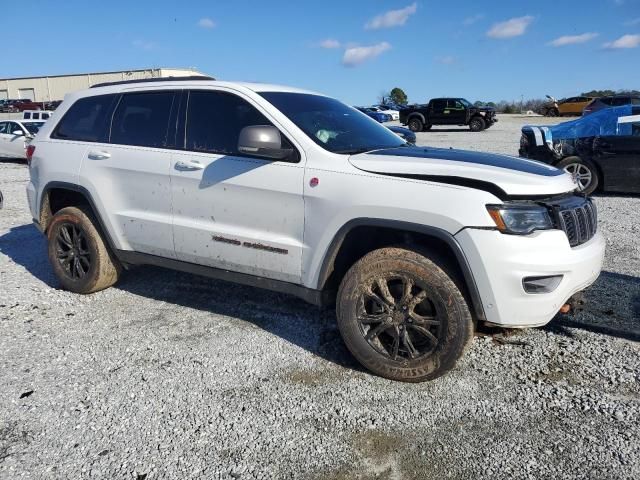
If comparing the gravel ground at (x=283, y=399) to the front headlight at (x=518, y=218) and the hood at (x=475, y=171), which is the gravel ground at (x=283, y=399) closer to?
the front headlight at (x=518, y=218)

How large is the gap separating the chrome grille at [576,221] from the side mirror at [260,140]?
1753 mm

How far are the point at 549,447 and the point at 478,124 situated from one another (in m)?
29.4

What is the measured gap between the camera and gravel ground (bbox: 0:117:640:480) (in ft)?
8.34

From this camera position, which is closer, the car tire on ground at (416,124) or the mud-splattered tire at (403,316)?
the mud-splattered tire at (403,316)

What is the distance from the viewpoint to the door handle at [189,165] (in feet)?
12.6

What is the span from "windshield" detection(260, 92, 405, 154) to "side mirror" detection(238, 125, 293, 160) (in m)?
0.29

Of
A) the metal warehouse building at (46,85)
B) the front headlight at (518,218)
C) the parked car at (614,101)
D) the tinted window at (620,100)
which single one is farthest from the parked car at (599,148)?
the metal warehouse building at (46,85)

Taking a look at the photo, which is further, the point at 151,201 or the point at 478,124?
the point at 478,124

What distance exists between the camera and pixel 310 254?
11.3 feet

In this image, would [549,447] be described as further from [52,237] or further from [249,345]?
[52,237]

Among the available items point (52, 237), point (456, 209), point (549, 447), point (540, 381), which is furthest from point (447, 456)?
point (52, 237)

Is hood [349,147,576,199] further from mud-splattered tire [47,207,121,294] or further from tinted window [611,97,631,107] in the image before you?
tinted window [611,97,631,107]

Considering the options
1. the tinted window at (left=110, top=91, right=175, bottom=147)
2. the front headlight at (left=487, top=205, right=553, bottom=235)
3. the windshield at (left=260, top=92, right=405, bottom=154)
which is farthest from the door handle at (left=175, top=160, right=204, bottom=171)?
the front headlight at (left=487, top=205, right=553, bottom=235)

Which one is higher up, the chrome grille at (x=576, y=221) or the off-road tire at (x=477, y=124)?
the off-road tire at (x=477, y=124)
